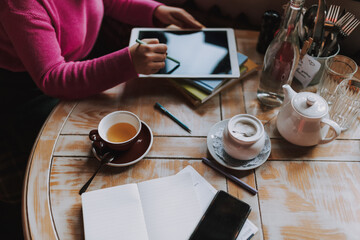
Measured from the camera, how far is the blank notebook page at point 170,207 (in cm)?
61

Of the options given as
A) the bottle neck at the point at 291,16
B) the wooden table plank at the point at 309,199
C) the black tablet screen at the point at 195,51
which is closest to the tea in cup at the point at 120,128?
the black tablet screen at the point at 195,51

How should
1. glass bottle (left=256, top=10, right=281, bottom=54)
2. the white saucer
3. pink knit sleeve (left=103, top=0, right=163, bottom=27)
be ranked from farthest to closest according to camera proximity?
pink knit sleeve (left=103, top=0, right=163, bottom=27) → glass bottle (left=256, top=10, right=281, bottom=54) → the white saucer

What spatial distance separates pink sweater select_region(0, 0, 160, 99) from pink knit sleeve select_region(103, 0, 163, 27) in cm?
20

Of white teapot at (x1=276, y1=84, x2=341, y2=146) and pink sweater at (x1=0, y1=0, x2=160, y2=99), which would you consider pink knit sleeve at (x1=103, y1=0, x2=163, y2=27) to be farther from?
white teapot at (x1=276, y1=84, x2=341, y2=146)

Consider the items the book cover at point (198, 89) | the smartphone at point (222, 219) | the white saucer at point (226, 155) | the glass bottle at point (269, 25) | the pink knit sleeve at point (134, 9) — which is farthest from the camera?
the pink knit sleeve at point (134, 9)

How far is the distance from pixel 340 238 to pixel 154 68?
25.3 inches

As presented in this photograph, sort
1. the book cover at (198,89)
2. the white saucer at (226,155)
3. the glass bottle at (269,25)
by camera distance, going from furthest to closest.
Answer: the glass bottle at (269,25)
the book cover at (198,89)
the white saucer at (226,155)

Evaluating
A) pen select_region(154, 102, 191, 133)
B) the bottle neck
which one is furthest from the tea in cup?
the bottle neck

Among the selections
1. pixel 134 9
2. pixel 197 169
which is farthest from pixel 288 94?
pixel 134 9

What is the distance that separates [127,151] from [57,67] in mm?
350

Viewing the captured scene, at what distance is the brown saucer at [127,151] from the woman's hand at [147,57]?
0.73 ft

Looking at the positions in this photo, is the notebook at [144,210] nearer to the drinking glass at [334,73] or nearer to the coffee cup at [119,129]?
the coffee cup at [119,129]

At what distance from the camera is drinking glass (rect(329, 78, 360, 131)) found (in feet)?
2.54

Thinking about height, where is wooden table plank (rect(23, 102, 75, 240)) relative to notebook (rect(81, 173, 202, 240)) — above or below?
below
